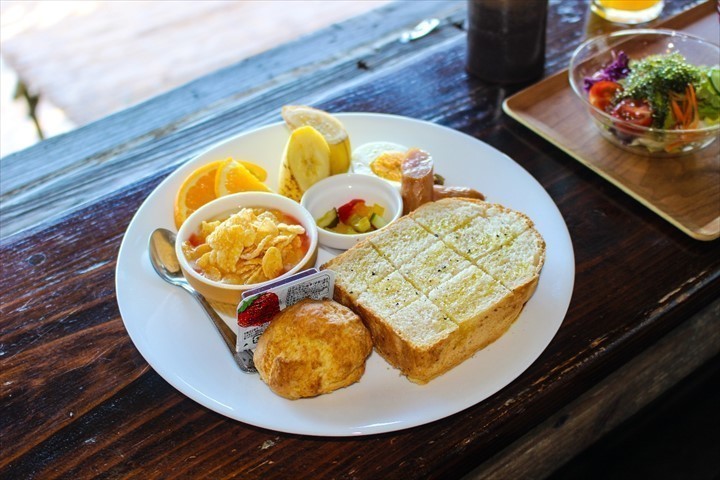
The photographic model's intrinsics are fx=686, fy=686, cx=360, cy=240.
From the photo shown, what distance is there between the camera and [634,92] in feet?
7.97

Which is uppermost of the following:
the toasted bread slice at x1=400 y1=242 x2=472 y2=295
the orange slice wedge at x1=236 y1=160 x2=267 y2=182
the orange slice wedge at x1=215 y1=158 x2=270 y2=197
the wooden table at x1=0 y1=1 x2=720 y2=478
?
the orange slice wedge at x1=215 y1=158 x2=270 y2=197

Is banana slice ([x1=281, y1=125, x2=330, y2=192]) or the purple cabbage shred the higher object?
banana slice ([x1=281, y1=125, x2=330, y2=192])

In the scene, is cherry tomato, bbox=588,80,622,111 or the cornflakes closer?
the cornflakes

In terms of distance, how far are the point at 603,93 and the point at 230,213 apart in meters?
1.44

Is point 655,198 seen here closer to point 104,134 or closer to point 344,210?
point 344,210

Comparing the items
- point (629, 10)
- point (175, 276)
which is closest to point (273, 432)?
point (175, 276)

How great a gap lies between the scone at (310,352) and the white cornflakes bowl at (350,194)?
0.56 m

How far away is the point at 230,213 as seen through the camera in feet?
7.12

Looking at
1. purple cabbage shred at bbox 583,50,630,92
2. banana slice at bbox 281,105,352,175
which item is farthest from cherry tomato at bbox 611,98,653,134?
banana slice at bbox 281,105,352,175

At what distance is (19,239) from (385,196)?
1251mm

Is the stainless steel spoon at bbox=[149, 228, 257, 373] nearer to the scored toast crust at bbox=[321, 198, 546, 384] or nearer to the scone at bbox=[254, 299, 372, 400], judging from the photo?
the scone at bbox=[254, 299, 372, 400]

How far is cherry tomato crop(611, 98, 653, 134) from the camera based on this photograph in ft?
7.77

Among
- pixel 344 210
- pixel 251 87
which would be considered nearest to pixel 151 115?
pixel 251 87

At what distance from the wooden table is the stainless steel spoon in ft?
0.54
